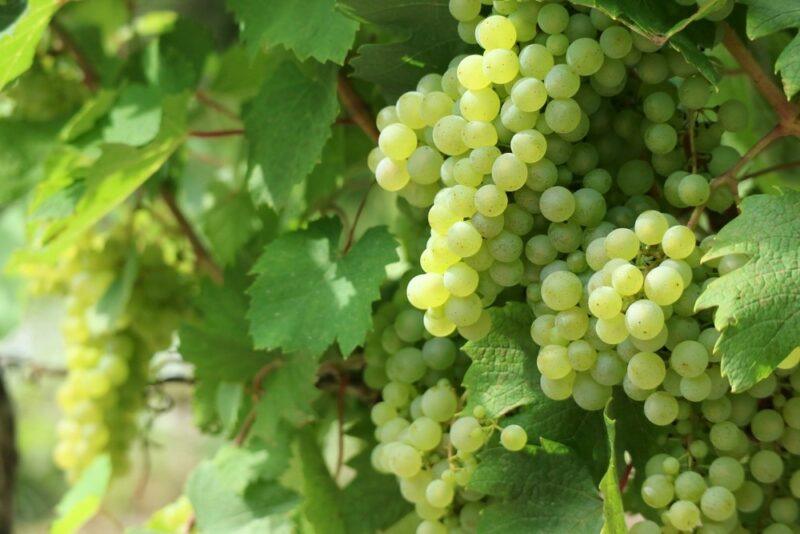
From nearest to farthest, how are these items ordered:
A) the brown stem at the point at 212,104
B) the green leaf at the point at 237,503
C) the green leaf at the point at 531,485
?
the green leaf at the point at 531,485 → the green leaf at the point at 237,503 → the brown stem at the point at 212,104

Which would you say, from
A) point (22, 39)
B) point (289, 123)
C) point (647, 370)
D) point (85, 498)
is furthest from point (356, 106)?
point (85, 498)

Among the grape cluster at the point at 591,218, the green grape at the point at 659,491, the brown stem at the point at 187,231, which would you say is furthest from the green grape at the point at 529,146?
the brown stem at the point at 187,231

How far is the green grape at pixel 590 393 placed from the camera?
565 mm

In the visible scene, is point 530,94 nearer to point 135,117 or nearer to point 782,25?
point 782,25

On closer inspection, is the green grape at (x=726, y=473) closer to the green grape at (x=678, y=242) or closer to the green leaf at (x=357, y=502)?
the green grape at (x=678, y=242)

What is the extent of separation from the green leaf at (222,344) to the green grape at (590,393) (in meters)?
0.37

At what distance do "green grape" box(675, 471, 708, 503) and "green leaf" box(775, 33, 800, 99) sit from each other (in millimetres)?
228

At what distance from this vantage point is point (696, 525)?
0.57 metres

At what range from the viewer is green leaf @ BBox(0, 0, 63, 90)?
2.41 feet

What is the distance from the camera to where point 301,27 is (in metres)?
0.69

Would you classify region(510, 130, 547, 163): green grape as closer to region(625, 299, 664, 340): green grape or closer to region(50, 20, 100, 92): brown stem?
region(625, 299, 664, 340): green grape

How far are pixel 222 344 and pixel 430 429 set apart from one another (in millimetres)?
294

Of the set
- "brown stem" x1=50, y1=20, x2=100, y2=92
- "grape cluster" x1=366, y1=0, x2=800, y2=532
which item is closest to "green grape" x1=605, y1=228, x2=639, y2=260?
"grape cluster" x1=366, y1=0, x2=800, y2=532

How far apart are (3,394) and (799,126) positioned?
956 mm
